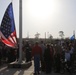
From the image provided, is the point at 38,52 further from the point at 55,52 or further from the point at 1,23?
the point at 1,23

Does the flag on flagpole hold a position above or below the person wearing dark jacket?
above

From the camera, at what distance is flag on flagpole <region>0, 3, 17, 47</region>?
19.7 m

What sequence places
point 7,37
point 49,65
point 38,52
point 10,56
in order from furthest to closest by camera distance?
point 10,56 < point 7,37 < point 49,65 < point 38,52

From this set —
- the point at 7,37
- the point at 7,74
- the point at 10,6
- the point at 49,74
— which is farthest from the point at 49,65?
the point at 10,6

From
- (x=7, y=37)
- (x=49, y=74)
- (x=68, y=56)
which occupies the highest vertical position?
(x=7, y=37)

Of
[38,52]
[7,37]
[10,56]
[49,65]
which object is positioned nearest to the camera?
[38,52]

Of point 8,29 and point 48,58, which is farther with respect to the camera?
point 8,29

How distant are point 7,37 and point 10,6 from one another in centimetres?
227

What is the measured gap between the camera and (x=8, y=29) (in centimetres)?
2000

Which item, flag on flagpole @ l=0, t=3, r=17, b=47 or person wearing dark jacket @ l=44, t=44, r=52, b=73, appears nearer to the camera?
person wearing dark jacket @ l=44, t=44, r=52, b=73

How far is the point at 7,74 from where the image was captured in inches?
634

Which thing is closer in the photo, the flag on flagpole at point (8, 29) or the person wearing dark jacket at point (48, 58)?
the person wearing dark jacket at point (48, 58)

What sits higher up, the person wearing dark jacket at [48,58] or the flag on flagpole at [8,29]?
the flag on flagpole at [8,29]

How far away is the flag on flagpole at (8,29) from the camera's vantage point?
19734 millimetres
